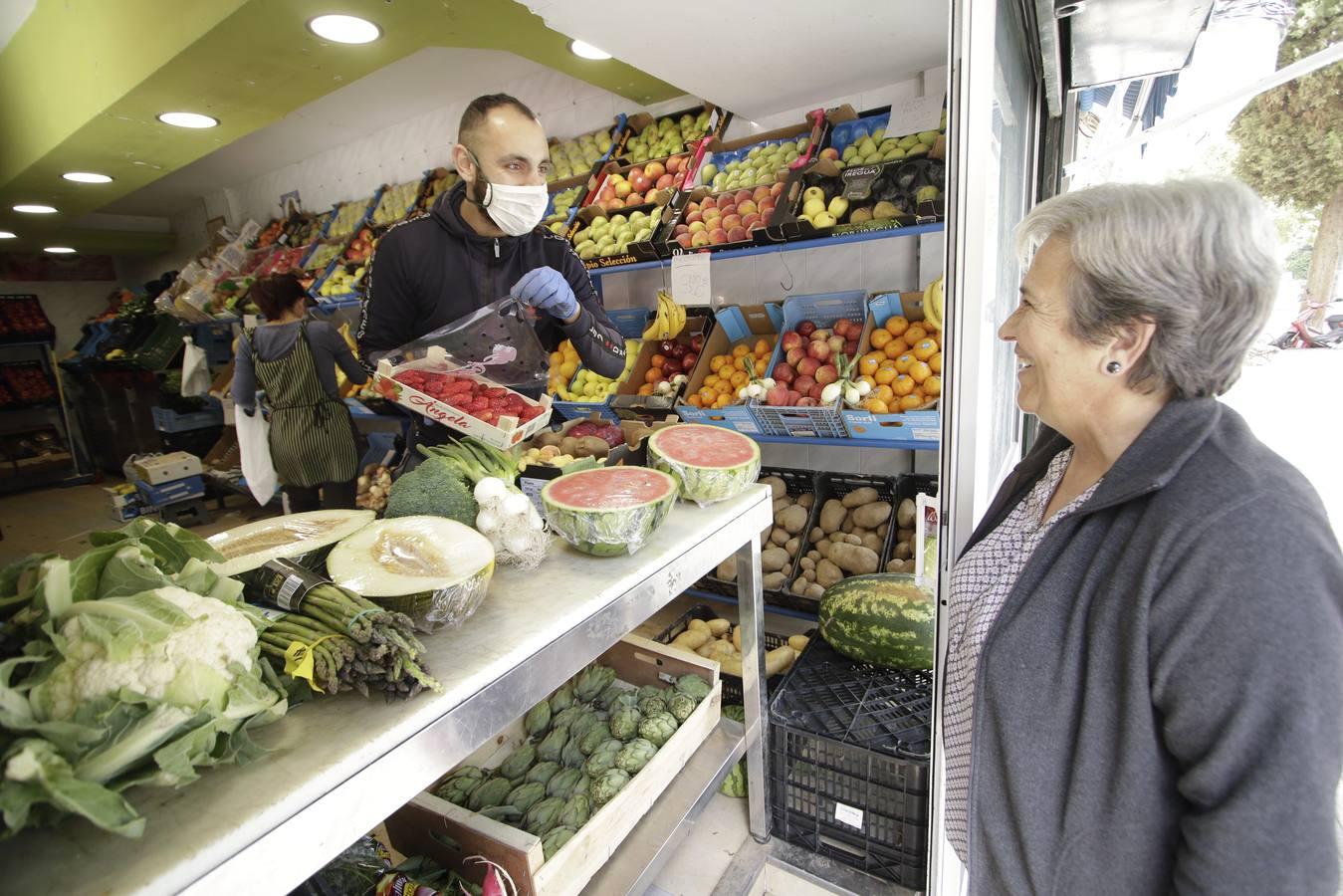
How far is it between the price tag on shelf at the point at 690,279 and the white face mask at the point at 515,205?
112 cm

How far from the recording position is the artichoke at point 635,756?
5.41 ft

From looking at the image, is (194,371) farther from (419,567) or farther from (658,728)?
(419,567)

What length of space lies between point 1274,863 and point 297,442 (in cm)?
517

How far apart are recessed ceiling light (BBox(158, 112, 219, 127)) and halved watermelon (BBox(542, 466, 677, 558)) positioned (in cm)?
459

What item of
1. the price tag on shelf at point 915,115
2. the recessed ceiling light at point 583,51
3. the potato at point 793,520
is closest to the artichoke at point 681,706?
the potato at point 793,520

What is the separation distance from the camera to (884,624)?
88.4 inches

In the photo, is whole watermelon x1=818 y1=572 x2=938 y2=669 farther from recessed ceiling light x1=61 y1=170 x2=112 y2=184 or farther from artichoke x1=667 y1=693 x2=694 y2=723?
recessed ceiling light x1=61 y1=170 x2=112 y2=184

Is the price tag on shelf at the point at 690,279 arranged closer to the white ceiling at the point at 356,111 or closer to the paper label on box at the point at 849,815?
the paper label on box at the point at 849,815

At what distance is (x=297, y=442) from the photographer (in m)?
4.52

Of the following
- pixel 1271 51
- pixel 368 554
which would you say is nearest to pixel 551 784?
pixel 368 554

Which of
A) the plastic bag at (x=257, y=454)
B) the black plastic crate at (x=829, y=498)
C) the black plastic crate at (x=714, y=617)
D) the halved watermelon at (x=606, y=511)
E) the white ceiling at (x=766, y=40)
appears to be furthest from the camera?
the plastic bag at (x=257, y=454)

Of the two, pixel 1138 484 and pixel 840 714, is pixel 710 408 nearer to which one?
pixel 840 714

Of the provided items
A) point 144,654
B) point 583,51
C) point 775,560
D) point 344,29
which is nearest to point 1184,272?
point 144,654

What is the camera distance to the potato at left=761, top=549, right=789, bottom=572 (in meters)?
3.19
